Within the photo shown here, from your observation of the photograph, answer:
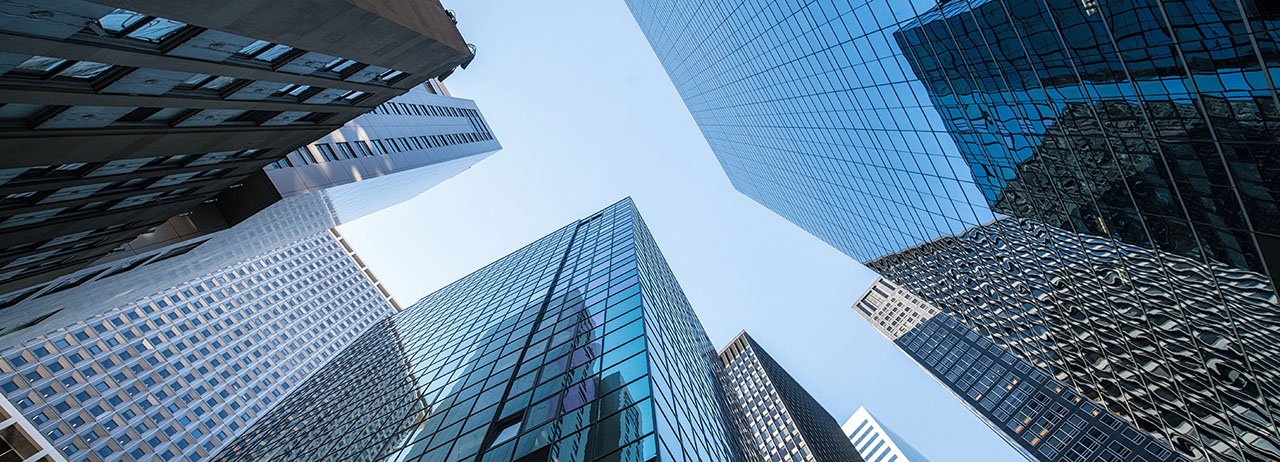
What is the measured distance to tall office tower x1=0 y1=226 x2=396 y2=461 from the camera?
234 ft

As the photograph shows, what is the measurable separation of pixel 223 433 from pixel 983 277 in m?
103

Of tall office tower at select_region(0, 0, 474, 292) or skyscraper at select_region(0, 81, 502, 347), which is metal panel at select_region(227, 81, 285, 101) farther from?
skyscraper at select_region(0, 81, 502, 347)

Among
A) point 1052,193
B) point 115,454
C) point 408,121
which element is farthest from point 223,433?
point 1052,193

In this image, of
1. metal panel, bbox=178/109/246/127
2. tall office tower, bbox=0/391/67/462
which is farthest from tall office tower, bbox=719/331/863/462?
metal panel, bbox=178/109/246/127

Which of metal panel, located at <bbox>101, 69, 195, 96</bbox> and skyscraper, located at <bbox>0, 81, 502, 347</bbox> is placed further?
skyscraper, located at <bbox>0, 81, 502, 347</bbox>

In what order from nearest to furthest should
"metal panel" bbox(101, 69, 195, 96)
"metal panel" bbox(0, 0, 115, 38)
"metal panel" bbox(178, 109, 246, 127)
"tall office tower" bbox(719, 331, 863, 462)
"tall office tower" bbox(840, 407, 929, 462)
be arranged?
"metal panel" bbox(0, 0, 115, 38) < "metal panel" bbox(101, 69, 195, 96) < "metal panel" bbox(178, 109, 246, 127) < "tall office tower" bbox(719, 331, 863, 462) < "tall office tower" bbox(840, 407, 929, 462)

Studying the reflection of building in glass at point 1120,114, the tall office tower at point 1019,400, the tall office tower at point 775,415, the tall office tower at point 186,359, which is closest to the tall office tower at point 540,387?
the reflection of building in glass at point 1120,114

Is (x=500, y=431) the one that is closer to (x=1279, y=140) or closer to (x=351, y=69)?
(x=351, y=69)

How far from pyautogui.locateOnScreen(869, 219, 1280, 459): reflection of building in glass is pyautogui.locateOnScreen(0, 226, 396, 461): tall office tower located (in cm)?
6539

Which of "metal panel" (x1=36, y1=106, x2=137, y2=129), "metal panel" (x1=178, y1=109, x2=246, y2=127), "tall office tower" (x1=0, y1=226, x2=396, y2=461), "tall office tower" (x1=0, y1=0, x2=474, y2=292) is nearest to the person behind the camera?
"tall office tower" (x1=0, y1=0, x2=474, y2=292)

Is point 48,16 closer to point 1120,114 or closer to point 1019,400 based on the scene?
point 1120,114

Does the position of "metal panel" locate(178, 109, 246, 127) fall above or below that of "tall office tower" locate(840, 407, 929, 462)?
above

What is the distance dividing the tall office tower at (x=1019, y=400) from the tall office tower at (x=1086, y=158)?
41537mm

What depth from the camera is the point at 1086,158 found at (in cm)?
2652
